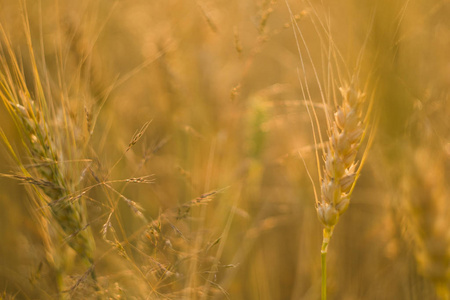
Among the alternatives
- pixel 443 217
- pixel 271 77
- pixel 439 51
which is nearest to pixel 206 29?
pixel 271 77

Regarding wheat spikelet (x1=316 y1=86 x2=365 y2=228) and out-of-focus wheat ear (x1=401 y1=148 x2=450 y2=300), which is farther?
out-of-focus wheat ear (x1=401 y1=148 x2=450 y2=300)

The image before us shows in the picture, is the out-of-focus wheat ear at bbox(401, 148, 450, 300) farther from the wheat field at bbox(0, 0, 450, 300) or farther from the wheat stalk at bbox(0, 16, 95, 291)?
the wheat stalk at bbox(0, 16, 95, 291)

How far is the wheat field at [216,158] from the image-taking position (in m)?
0.87

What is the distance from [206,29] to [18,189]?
3.64ft

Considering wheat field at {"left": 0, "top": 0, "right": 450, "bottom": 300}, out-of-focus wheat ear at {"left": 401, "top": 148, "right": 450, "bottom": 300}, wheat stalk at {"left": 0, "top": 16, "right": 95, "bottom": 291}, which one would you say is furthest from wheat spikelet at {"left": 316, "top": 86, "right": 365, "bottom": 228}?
wheat stalk at {"left": 0, "top": 16, "right": 95, "bottom": 291}

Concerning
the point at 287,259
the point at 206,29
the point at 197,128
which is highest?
the point at 206,29

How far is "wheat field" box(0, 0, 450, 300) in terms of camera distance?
867 mm

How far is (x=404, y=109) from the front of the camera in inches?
43.2

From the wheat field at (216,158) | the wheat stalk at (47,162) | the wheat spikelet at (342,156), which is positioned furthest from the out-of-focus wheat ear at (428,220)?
the wheat stalk at (47,162)

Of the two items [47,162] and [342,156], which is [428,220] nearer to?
[342,156]

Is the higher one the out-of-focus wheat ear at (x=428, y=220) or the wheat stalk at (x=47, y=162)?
the wheat stalk at (x=47, y=162)

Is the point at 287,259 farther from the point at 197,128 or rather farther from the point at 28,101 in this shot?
the point at 28,101

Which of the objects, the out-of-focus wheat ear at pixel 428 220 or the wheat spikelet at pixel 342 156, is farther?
the out-of-focus wheat ear at pixel 428 220

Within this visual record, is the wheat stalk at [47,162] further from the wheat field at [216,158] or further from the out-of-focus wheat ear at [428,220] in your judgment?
the out-of-focus wheat ear at [428,220]
